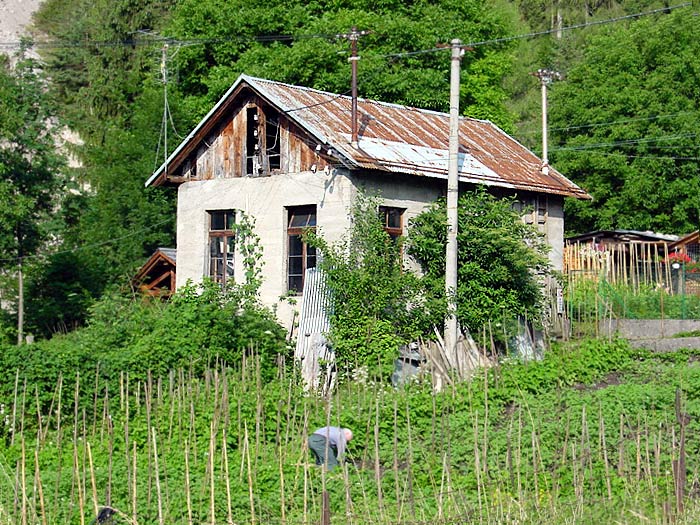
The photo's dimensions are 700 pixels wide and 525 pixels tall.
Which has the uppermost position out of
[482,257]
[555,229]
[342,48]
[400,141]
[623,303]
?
[342,48]

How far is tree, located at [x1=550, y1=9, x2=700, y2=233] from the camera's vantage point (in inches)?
1479

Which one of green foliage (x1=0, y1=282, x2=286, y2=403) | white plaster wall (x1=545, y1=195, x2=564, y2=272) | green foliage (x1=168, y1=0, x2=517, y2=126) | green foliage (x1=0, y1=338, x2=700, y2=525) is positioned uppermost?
green foliage (x1=168, y1=0, x2=517, y2=126)

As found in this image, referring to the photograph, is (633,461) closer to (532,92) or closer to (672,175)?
(672,175)

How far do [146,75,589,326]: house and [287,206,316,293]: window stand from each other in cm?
2

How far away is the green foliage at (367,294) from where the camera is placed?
60.6ft

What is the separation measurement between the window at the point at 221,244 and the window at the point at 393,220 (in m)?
3.11

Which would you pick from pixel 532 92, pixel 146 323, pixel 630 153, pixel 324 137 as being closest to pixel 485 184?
pixel 324 137

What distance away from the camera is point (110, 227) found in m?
34.3

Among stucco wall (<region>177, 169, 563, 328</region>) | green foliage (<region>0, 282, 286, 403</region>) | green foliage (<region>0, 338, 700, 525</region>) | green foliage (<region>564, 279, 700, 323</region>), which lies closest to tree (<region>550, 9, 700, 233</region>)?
green foliage (<region>564, 279, 700, 323</region>)

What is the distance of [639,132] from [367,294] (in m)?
22.0

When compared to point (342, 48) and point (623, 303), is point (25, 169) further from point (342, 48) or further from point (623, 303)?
point (623, 303)

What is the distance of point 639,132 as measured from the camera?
3800 cm

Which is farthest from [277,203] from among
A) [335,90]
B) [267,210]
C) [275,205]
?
[335,90]

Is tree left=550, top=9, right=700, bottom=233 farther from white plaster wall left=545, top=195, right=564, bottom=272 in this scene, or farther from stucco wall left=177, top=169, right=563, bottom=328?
stucco wall left=177, top=169, right=563, bottom=328
